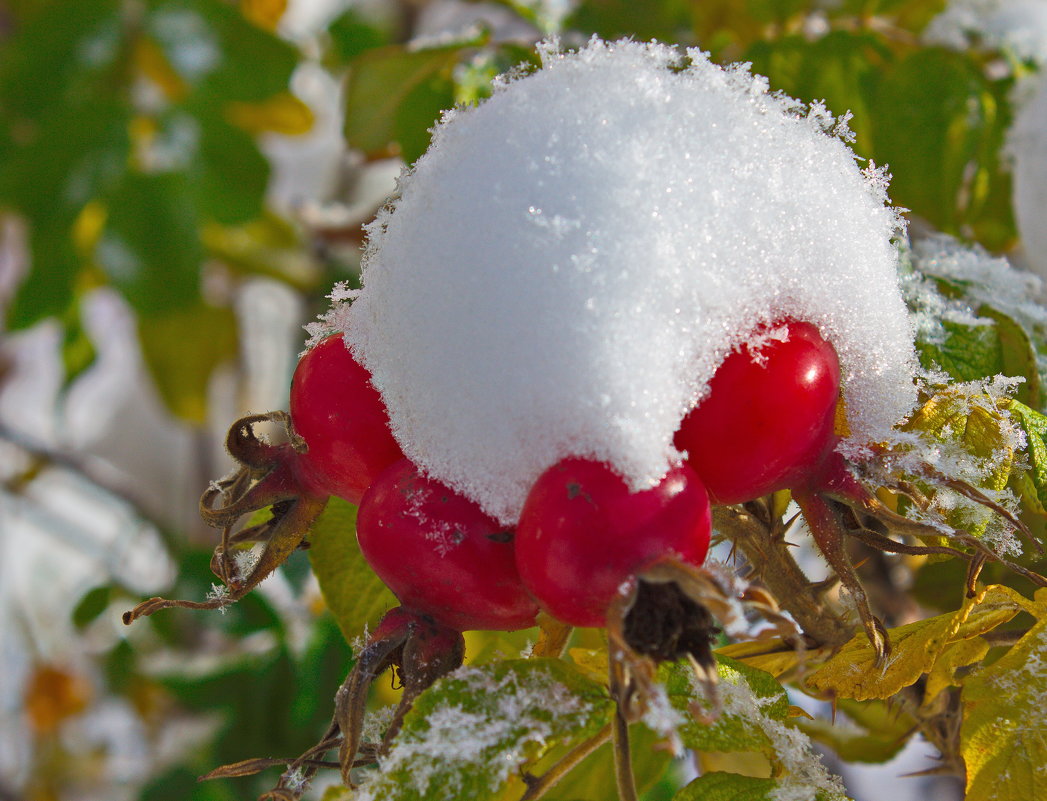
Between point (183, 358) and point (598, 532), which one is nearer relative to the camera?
point (598, 532)

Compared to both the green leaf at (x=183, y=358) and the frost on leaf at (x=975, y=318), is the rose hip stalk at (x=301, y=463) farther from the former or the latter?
the green leaf at (x=183, y=358)

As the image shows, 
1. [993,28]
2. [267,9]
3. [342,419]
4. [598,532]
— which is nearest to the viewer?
[598,532]

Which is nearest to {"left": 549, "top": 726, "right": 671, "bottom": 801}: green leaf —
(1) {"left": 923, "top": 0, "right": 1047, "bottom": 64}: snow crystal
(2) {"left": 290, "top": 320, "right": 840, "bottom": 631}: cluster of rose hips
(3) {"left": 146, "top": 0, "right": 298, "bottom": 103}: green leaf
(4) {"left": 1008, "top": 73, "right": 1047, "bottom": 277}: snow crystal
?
(2) {"left": 290, "top": 320, "right": 840, "bottom": 631}: cluster of rose hips

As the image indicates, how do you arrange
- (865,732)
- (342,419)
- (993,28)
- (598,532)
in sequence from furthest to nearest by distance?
(993,28)
(865,732)
(342,419)
(598,532)

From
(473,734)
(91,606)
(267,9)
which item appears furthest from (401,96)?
(267,9)

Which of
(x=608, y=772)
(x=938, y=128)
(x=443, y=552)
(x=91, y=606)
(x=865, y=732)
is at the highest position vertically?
(x=938, y=128)

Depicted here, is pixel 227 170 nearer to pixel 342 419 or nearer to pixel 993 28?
pixel 342 419

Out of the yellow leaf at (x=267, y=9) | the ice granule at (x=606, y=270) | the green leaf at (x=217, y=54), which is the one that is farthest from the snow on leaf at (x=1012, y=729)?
the yellow leaf at (x=267, y=9)
